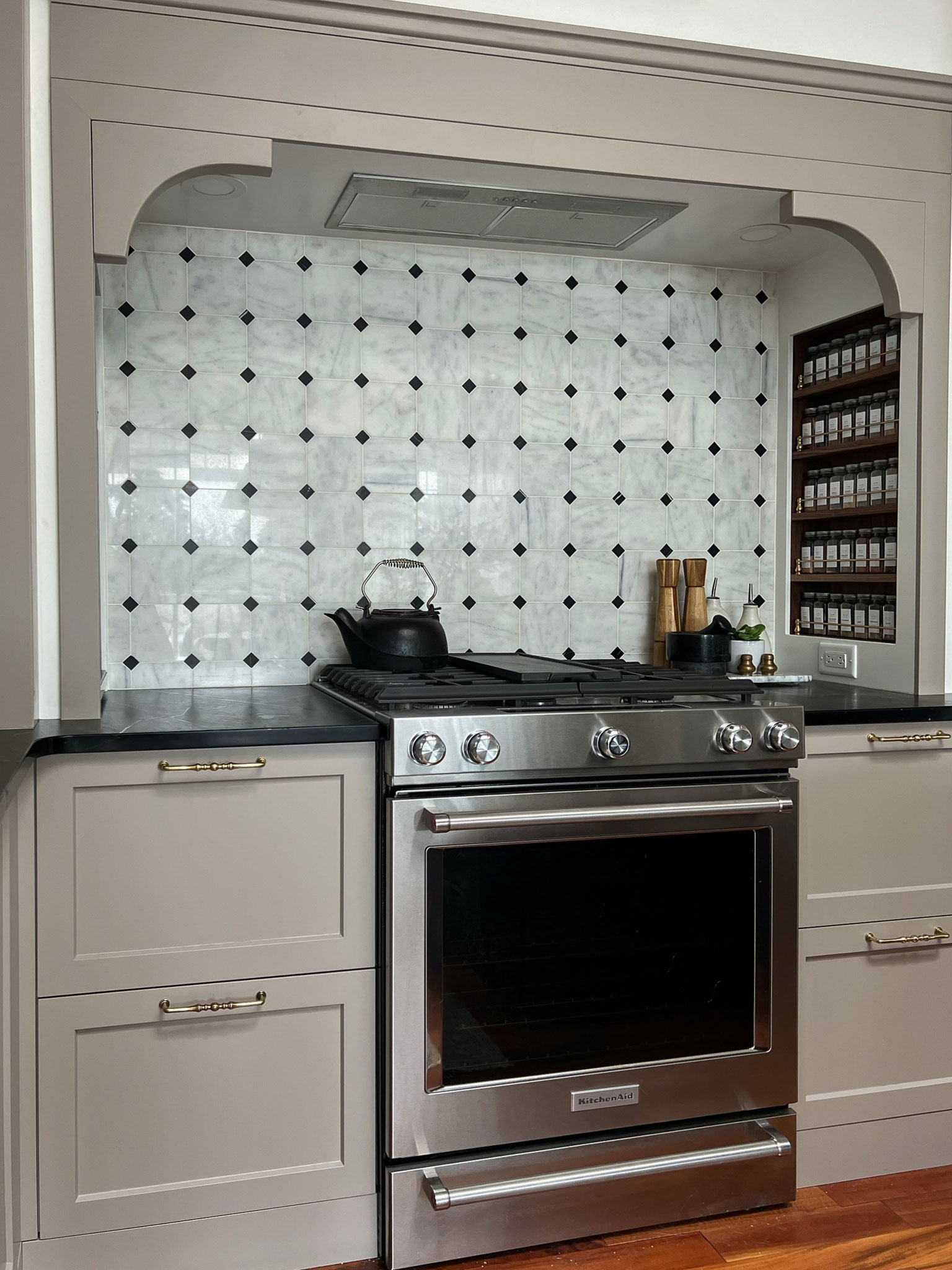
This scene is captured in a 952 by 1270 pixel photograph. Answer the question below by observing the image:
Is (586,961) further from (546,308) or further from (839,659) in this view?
(546,308)

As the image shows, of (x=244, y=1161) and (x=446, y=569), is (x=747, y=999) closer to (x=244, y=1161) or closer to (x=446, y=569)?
(x=244, y=1161)

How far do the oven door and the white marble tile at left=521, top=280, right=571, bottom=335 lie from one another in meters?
1.37

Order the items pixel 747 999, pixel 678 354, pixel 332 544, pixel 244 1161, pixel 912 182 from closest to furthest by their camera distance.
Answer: pixel 244 1161
pixel 747 999
pixel 912 182
pixel 332 544
pixel 678 354

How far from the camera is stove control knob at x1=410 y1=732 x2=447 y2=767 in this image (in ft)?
6.10

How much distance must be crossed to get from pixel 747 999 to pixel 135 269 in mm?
2115

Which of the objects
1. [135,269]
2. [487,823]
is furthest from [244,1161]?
[135,269]

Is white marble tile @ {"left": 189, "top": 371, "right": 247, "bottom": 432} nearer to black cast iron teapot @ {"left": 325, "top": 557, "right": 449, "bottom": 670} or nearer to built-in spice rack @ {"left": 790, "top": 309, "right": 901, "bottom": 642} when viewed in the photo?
black cast iron teapot @ {"left": 325, "top": 557, "right": 449, "bottom": 670}

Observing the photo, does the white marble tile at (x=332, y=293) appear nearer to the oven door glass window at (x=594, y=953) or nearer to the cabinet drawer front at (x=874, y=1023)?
the oven door glass window at (x=594, y=953)

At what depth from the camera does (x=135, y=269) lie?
2547 mm

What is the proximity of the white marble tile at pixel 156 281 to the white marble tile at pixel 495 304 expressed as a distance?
731 mm

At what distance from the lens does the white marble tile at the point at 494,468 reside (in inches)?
110

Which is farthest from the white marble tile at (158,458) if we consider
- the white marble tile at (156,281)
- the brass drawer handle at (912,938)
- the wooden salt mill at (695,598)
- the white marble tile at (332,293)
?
the brass drawer handle at (912,938)

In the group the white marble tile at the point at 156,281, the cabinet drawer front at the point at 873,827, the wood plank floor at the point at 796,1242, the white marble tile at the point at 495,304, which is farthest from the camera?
the white marble tile at the point at 495,304

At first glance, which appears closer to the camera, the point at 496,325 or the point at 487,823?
the point at 487,823
